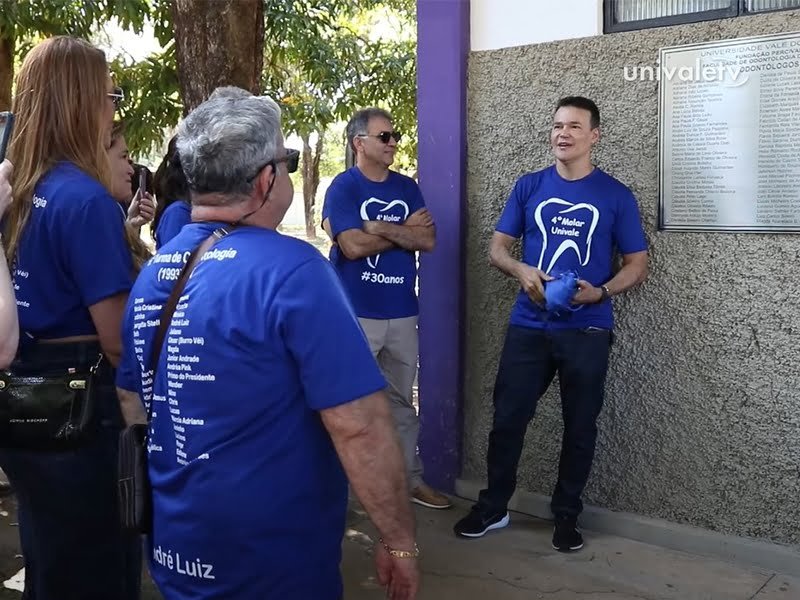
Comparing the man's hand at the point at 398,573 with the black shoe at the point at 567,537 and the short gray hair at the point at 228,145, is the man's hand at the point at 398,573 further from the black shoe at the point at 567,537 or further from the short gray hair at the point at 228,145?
the black shoe at the point at 567,537

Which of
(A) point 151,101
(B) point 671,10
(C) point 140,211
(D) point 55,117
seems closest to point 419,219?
(B) point 671,10

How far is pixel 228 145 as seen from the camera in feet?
6.00

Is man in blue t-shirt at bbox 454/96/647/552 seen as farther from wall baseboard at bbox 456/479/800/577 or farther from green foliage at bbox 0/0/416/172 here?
green foliage at bbox 0/0/416/172

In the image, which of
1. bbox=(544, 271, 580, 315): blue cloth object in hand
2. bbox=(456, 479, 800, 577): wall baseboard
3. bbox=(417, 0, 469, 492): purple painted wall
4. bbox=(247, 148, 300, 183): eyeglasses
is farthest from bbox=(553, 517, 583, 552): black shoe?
bbox=(247, 148, 300, 183): eyeglasses

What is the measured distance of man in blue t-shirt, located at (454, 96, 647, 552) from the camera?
390 cm

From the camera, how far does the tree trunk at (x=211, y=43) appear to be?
5.45 meters

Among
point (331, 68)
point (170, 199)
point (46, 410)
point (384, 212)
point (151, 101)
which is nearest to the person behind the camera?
point (46, 410)

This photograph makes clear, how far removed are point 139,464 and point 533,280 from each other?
7.50ft

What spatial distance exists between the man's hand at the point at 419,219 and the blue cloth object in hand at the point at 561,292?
2.93 feet

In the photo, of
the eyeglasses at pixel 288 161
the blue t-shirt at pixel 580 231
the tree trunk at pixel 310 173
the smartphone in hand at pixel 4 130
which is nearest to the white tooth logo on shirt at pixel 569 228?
the blue t-shirt at pixel 580 231

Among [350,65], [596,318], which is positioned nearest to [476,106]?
[596,318]

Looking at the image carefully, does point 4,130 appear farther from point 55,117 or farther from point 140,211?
point 140,211

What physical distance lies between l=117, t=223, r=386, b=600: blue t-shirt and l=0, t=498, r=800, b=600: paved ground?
1.99m

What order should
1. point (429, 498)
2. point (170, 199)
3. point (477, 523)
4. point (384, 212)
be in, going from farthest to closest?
point (429, 498), point (384, 212), point (477, 523), point (170, 199)
